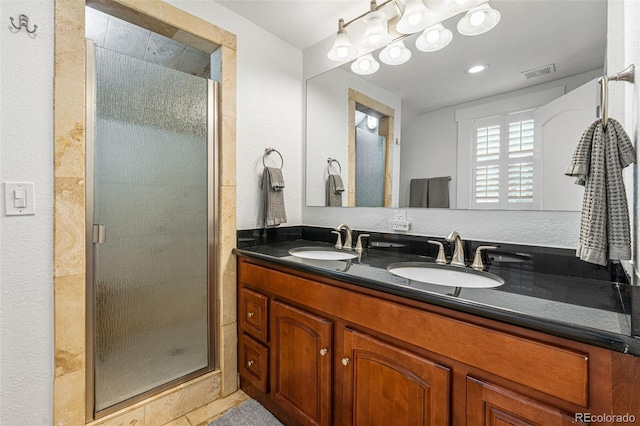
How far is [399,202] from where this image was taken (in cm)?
167

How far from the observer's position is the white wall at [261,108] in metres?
1.81

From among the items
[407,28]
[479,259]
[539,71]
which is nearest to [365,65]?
[407,28]

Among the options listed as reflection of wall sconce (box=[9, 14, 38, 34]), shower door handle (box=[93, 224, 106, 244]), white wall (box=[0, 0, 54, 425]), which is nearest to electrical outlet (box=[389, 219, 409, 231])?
shower door handle (box=[93, 224, 106, 244])

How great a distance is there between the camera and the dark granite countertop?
0.64 meters

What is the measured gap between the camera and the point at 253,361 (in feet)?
5.27

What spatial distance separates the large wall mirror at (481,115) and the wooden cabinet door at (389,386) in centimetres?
83

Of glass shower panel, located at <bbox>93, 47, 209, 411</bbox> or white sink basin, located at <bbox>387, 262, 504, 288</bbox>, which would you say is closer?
white sink basin, located at <bbox>387, 262, 504, 288</bbox>

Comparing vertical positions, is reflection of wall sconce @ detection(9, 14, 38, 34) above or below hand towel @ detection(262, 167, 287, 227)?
above

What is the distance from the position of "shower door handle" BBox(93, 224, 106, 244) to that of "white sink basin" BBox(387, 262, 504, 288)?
1.30 meters

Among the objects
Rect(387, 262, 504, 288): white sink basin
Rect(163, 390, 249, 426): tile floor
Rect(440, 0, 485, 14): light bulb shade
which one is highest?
Rect(440, 0, 485, 14): light bulb shade

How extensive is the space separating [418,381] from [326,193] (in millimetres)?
1360

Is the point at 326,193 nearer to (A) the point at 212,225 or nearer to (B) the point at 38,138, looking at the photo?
(A) the point at 212,225

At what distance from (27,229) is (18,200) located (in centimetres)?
12

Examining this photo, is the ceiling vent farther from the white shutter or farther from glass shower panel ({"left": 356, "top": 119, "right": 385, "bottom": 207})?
glass shower panel ({"left": 356, "top": 119, "right": 385, "bottom": 207})
